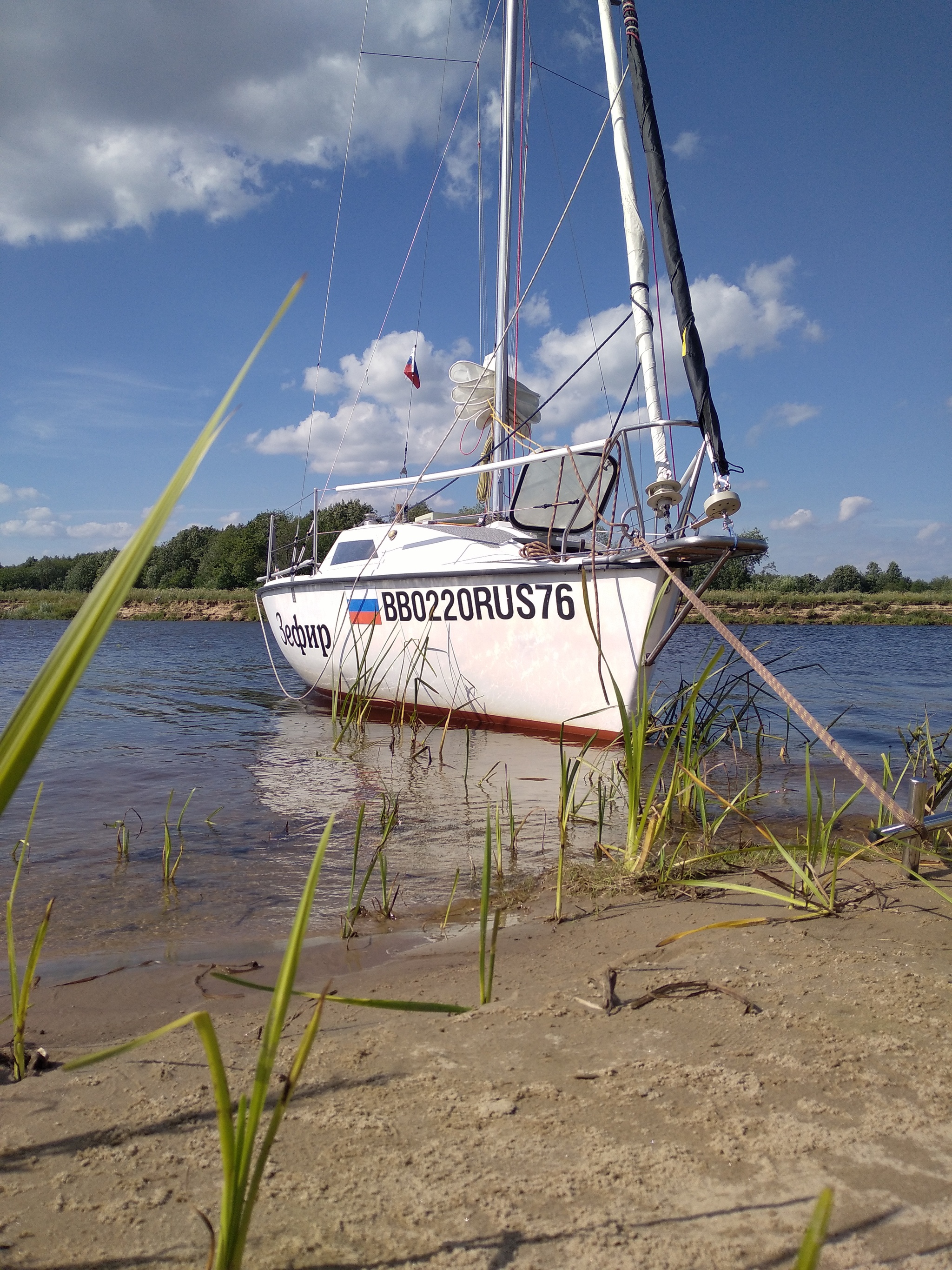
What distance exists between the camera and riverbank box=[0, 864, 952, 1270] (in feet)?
3.62

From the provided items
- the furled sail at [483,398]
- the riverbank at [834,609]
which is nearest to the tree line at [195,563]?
the riverbank at [834,609]

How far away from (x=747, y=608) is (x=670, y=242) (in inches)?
1623

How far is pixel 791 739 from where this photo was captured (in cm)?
804

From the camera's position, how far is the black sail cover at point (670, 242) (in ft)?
21.1

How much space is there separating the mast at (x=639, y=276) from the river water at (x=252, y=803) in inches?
80.7

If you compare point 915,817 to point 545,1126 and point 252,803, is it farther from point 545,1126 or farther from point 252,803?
point 252,803

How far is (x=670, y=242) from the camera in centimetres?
715

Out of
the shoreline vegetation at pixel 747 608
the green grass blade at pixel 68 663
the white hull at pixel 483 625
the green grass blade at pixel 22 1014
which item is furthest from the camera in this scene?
the shoreline vegetation at pixel 747 608

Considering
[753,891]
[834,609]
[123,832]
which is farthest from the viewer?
[834,609]

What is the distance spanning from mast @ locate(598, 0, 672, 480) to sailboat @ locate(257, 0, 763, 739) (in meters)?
0.01

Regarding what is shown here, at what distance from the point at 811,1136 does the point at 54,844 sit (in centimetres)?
397

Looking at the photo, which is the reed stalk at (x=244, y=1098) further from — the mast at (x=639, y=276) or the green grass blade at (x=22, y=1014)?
the mast at (x=639, y=276)

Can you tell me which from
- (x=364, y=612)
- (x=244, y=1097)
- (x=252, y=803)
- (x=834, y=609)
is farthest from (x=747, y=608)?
(x=244, y=1097)

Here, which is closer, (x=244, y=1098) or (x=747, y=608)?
(x=244, y=1098)
